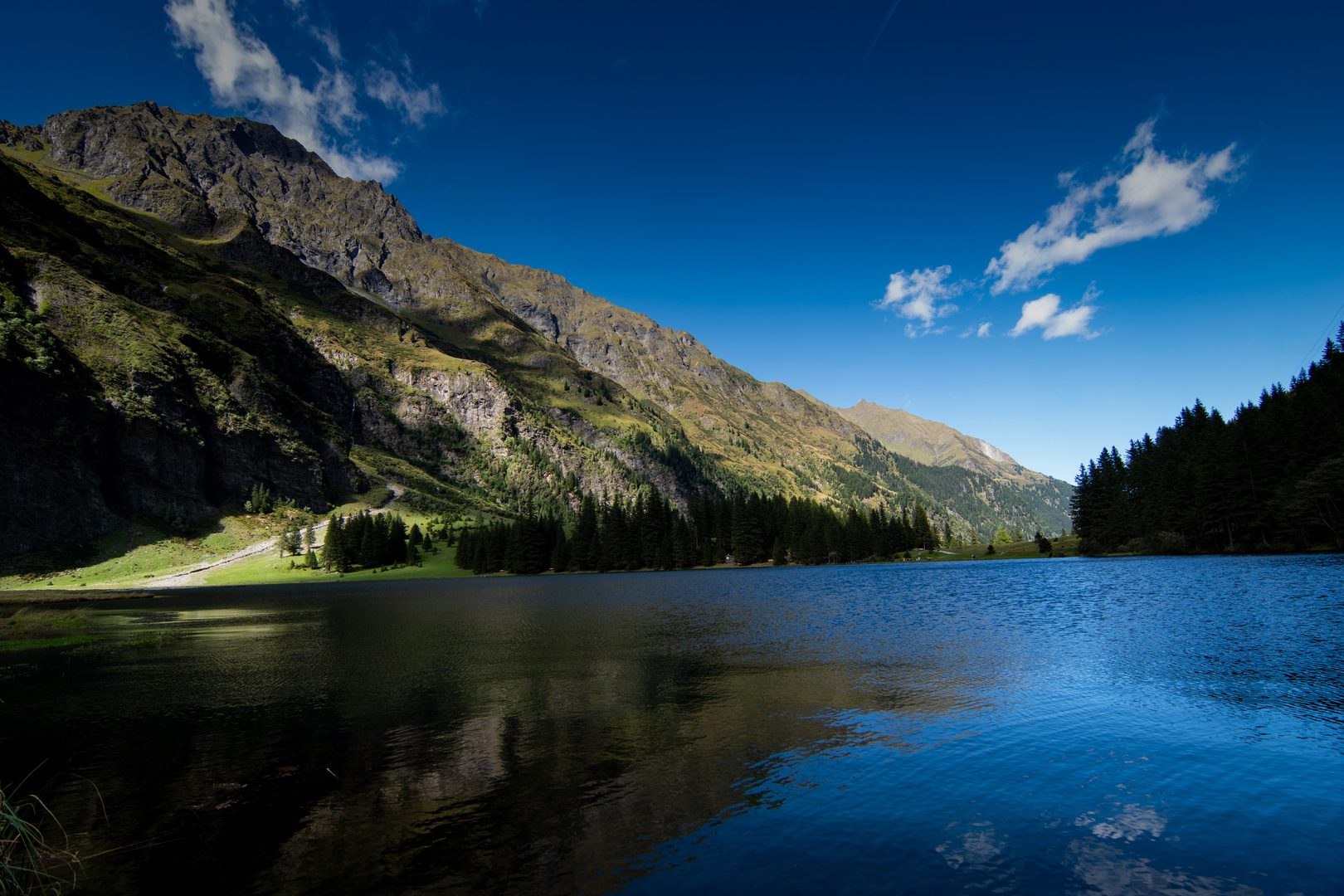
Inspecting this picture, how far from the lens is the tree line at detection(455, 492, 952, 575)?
183000 millimetres

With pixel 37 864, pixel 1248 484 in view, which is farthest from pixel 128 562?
pixel 1248 484

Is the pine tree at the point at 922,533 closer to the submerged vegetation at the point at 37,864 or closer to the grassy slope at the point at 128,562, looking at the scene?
the submerged vegetation at the point at 37,864

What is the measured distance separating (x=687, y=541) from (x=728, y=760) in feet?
545

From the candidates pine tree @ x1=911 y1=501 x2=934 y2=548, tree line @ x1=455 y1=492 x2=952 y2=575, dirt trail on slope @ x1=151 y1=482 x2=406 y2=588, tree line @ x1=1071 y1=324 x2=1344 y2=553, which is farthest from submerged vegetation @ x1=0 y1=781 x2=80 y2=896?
pine tree @ x1=911 y1=501 x2=934 y2=548

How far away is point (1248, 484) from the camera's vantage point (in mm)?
99250

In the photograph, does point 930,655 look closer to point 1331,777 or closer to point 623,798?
point 1331,777

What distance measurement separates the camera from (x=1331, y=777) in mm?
17234

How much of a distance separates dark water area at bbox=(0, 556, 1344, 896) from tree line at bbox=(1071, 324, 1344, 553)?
62.5m

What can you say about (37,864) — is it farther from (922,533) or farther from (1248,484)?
(922,533)

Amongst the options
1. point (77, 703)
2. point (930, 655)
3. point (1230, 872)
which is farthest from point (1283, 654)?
point (77, 703)

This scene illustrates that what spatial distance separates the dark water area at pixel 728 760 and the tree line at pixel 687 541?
447 ft

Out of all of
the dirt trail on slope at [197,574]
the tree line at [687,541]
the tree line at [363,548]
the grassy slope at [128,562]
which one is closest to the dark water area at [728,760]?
the tree line at [687,541]

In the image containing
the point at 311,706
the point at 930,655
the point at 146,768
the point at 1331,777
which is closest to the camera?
the point at 1331,777

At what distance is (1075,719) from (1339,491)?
97579 mm
